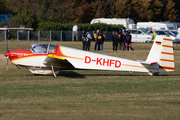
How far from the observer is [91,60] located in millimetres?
12797

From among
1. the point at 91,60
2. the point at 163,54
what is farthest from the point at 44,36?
the point at 163,54

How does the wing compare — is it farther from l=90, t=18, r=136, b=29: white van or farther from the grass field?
l=90, t=18, r=136, b=29: white van

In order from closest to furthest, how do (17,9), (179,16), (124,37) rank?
(124,37) → (17,9) → (179,16)

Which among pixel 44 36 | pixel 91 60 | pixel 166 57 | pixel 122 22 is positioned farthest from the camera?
pixel 122 22

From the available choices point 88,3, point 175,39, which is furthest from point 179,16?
point 175,39

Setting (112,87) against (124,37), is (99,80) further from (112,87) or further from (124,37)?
(124,37)

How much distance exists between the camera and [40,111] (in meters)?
7.76

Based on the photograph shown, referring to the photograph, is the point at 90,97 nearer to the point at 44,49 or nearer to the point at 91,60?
the point at 91,60

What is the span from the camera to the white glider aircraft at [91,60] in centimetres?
1281

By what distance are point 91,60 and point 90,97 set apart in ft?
11.6

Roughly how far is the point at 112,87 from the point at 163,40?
3.48 m

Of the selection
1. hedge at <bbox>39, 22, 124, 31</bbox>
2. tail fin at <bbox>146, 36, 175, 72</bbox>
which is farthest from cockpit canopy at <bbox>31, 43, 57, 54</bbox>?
hedge at <bbox>39, 22, 124, 31</bbox>

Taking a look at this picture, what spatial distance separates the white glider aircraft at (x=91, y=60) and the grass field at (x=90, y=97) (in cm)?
51

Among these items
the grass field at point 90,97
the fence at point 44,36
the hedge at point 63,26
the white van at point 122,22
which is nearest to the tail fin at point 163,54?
the grass field at point 90,97
